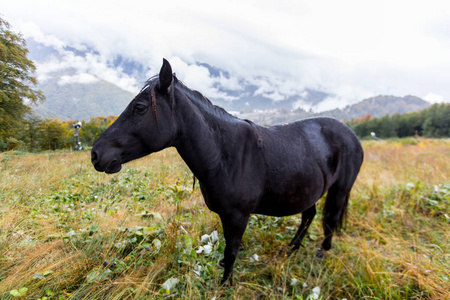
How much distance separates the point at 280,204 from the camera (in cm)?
225

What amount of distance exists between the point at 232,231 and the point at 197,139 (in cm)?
102

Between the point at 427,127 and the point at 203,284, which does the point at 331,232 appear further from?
the point at 427,127

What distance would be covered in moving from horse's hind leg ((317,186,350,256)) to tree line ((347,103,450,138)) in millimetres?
61122

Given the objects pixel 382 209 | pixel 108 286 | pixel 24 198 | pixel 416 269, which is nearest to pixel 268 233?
pixel 416 269

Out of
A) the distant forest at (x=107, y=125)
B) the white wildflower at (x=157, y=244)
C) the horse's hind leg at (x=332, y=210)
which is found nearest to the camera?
the white wildflower at (x=157, y=244)

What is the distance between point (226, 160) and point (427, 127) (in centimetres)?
7680

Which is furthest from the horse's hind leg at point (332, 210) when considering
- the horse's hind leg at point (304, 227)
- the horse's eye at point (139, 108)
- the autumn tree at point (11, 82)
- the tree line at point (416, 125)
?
the tree line at point (416, 125)

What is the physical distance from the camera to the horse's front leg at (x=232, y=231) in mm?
1974

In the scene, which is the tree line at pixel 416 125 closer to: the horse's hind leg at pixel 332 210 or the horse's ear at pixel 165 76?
the horse's hind leg at pixel 332 210

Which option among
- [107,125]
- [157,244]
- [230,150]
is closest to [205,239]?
[157,244]

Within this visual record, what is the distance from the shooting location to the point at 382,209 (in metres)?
4.13

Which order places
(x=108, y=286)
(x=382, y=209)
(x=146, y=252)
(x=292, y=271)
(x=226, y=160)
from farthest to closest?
(x=382, y=209) < (x=292, y=271) < (x=146, y=252) < (x=226, y=160) < (x=108, y=286)

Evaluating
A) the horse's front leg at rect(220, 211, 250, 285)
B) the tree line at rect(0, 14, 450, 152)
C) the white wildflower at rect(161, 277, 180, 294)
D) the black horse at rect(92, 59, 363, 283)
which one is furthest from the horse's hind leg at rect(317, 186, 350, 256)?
the tree line at rect(0, 14, 450, 152)

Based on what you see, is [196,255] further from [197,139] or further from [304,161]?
[304,161]
